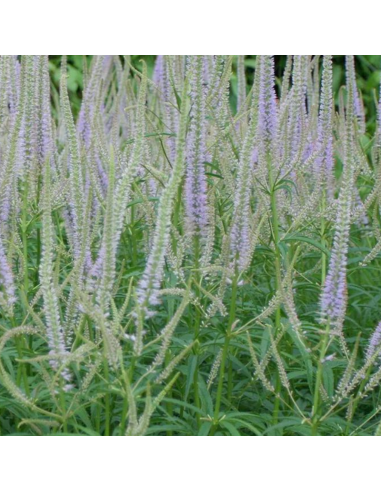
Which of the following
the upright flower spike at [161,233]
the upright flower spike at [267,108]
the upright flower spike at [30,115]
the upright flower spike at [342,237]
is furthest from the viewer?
the upright flower spike at [30,115]

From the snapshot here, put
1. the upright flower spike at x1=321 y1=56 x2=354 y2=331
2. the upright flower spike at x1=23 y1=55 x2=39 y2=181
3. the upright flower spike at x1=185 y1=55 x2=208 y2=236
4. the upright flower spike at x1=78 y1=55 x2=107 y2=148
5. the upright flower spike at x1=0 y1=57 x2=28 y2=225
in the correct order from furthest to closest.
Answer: the upright flower spike at x1=78 y1=55 x2=107 y2=148 → the upright flower spike at x1=23 y1=55 x2=39 y2=181 → the upright flower spike at x1=0 y1=57 x2=28 y2=225 → the upright flower spike at x1=185 y1=55 x2=208 y2=236 → the upright flower spike at x1=321 y1=56 x2=354 y2=331

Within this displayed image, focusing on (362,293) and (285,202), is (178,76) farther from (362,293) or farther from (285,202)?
(362,293)

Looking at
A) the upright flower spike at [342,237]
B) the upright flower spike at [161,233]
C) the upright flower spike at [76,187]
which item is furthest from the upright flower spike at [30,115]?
the upright flower spike at [342,237]

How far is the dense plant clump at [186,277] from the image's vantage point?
2578 millimetres

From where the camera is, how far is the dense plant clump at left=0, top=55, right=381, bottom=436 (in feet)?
8.46

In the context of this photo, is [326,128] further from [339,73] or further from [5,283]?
[339,73]

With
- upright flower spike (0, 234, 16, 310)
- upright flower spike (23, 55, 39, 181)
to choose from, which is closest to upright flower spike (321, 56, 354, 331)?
upright flower spike (0, 234, 16, 310)

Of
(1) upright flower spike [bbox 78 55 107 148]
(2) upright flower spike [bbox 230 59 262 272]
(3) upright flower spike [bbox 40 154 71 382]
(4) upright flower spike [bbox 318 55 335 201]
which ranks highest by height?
(1) upright flower spike [bbox 78 55 107 148]

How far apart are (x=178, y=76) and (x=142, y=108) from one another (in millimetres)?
1079

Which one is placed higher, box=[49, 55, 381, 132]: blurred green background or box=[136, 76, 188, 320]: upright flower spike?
box=[49, 55, 381, 132]: blurred green background

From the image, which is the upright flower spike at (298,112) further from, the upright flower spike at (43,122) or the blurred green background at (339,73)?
the blurred green background at (339,73)

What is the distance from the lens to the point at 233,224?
114 inches

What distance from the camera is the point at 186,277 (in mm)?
3535

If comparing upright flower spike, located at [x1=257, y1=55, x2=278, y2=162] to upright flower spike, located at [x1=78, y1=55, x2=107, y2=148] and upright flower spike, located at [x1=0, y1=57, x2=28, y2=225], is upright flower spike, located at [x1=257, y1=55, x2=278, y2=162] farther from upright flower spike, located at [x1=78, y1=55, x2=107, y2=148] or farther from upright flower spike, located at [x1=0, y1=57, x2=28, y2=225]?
upright flower spike, located at [x1=78, y1=55, x2=107, y2=148]
